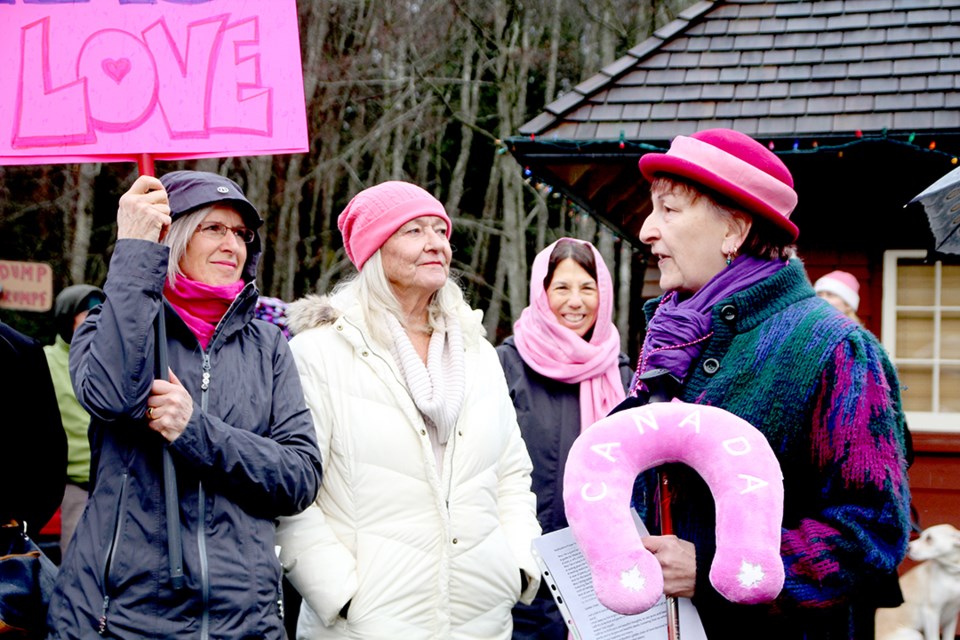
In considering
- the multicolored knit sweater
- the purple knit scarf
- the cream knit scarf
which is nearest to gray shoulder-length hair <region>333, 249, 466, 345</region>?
the cream knit scarf

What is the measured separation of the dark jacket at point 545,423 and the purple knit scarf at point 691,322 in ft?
7.68

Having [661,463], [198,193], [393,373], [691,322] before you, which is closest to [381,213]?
[393,373]

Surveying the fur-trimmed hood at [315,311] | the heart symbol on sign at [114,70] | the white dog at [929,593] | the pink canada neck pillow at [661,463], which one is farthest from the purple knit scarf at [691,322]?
the white dog at [929,593]

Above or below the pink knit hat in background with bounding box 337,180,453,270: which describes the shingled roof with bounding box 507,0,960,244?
above

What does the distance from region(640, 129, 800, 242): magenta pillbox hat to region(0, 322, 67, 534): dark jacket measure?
2.24m

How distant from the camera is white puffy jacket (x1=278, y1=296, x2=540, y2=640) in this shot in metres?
3.28

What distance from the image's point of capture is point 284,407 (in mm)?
3223

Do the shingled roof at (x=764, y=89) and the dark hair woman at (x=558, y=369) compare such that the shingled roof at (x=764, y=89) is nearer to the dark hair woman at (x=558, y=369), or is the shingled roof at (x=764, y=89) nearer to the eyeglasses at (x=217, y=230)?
the dark hair woman at (x=558, y=369)

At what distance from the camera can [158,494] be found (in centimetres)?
289

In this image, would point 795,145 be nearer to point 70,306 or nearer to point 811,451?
point 70,306

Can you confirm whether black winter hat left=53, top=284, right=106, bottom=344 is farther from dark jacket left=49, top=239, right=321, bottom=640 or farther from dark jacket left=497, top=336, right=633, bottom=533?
dark jacket left=49, top=239, right=321, bottom=640

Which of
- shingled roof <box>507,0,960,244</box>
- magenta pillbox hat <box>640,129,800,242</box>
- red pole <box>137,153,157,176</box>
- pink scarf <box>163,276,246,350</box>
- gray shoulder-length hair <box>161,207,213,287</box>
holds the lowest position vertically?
pink scarf <box>163,276,246,350</box>

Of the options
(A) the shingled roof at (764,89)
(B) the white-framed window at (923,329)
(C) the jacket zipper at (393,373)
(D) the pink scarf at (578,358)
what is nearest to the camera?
(C) the jacket zipper at (393,373)

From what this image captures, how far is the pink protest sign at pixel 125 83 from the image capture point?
2951 mm
